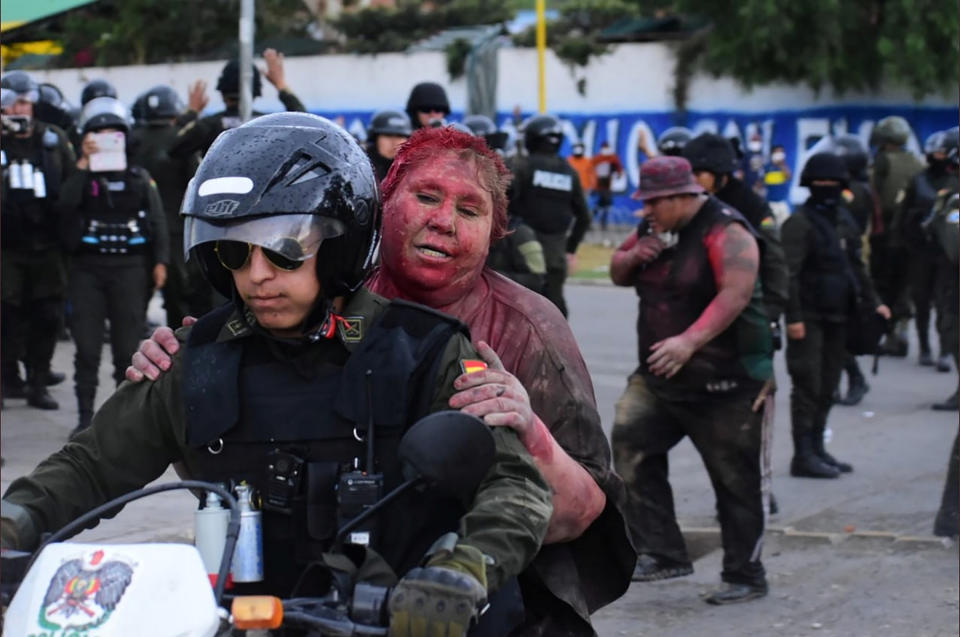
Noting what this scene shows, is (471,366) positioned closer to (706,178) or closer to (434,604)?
(434,604)

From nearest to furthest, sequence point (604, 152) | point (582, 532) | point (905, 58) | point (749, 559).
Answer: point (582, 532) < point (749, 559) < point (905, 58) < point (604, 152)

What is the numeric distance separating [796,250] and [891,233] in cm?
483

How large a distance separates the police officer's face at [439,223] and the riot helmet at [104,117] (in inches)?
277

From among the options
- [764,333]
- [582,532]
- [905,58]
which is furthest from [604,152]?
[582,532]

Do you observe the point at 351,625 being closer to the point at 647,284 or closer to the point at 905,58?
the point at 647,284

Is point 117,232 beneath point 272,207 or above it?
beneath

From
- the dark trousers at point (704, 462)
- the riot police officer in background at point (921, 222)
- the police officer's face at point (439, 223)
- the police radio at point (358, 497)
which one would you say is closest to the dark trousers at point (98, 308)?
the dark trousers at point (704, 462)

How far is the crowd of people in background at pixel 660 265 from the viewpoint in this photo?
7.30m

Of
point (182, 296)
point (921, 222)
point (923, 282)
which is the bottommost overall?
point (923, 282)

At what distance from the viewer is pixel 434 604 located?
94.3 inches

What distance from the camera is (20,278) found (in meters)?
11.2

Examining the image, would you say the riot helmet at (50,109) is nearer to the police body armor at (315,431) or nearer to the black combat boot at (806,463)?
the black combat boot at (806,463)

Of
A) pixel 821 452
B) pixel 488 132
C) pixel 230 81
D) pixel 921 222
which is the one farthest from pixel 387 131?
pixel 921 222

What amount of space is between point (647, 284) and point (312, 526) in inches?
189
